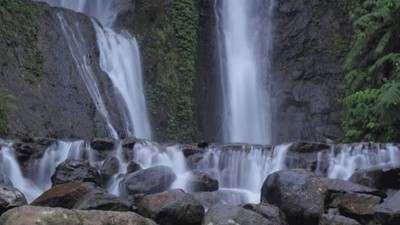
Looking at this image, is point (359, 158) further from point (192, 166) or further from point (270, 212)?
point (270, 212)

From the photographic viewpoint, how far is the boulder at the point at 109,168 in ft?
35.6

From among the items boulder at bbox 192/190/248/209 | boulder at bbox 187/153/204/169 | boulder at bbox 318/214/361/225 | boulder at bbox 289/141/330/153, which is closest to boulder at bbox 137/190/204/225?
boulder at bbox 192/190/248/209

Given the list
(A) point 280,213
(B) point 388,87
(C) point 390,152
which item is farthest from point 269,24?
(A) point 280,213

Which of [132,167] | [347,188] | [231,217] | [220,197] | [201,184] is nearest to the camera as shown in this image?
[231,217]

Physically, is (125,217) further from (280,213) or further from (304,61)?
(304,61)

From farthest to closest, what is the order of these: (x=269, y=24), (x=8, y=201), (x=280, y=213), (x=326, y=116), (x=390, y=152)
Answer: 1. (x=269, y=24)
2. (x=326, y=116)
3. (x=390, y=152)
4. (x=280, y=213)
5. (x=8, y=201)

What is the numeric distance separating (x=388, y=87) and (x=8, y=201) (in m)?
9.87

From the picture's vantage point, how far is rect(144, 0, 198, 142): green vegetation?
17625mm

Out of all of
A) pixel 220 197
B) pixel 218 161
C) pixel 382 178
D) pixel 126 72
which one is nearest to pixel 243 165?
pixel 218 161

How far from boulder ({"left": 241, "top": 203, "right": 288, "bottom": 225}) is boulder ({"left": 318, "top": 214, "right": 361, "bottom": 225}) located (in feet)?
1.89

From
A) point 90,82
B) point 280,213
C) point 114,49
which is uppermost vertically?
A: point 114,49

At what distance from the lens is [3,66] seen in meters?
14.1

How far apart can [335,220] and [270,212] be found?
94cm

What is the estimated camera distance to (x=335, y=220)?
7.44 metres
